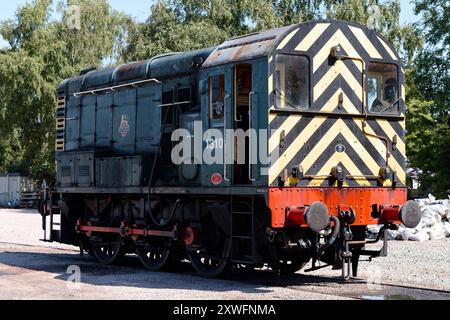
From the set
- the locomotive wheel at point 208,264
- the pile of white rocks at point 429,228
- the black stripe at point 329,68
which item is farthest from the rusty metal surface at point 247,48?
the pile of white rocks at point 429,228

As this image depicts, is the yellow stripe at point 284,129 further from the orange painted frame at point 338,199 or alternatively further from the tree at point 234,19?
the tree at point 234,19

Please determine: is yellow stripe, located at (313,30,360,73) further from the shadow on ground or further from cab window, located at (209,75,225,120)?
the shadow on ground

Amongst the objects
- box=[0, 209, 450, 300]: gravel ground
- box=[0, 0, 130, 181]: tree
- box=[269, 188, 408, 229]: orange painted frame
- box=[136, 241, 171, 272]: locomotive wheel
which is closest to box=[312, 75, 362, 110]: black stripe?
box=[269, 188, 408, 229]: orange painted frame

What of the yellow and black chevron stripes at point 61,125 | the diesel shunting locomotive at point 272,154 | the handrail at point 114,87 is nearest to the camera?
the diesel shunting locomotive at point 272,154

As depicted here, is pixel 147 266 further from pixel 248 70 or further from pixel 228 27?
pixel 228 27

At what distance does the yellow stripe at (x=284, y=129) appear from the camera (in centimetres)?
1067

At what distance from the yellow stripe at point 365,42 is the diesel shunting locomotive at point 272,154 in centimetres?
2

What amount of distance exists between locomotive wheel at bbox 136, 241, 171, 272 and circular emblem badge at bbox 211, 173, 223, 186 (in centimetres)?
207

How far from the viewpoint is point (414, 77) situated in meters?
38.2

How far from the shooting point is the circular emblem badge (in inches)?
451

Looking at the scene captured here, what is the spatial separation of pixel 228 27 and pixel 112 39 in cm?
1306

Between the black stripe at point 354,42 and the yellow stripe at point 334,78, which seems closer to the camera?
the yellow stripe at point 334,78

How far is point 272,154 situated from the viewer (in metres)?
10.6

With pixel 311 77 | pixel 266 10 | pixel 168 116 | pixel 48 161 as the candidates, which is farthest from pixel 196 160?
pixel 48 161
